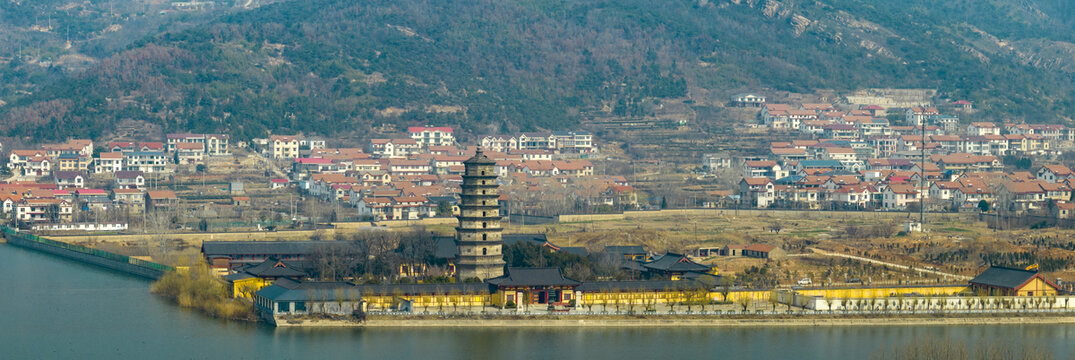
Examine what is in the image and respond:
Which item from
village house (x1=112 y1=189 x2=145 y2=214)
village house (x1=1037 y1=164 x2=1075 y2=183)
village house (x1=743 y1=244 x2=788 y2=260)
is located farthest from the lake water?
village house (x1=1037 y1=164 x2=1075 y2=183)

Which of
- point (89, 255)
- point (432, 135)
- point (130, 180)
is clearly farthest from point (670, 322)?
point (432, 135)

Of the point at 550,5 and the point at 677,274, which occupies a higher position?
the point at 550,5

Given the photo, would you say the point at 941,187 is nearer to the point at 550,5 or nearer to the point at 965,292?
the point at 965,292

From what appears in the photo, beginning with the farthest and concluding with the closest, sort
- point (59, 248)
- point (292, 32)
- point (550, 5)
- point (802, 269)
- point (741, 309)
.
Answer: point (550, 5) < point (292, 32) < point (59, 248) < point (802, 269) < point (741, 309)

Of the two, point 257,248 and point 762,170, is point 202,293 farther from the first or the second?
point 762,170

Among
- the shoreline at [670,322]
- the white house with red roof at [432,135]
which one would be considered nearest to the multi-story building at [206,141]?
the white house with red roof at [432,135]

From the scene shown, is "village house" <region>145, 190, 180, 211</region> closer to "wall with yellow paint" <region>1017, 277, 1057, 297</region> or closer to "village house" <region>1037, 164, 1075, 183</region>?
"wall with yellow paint" <region>1017, 277, 1057, 297</region>

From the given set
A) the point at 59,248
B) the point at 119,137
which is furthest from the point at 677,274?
the point at 119,137
